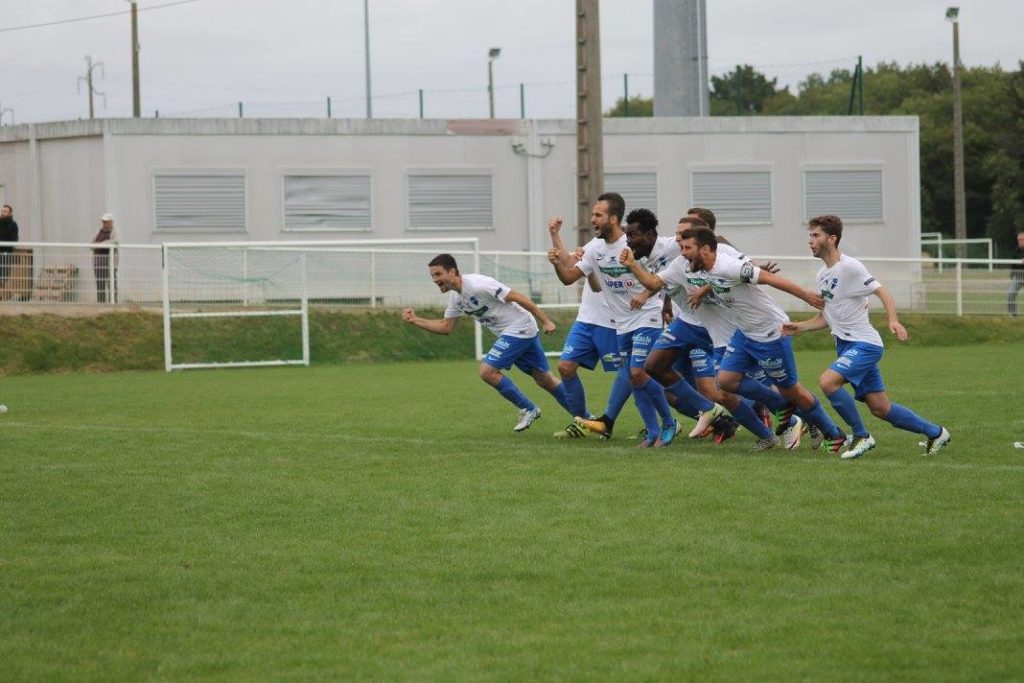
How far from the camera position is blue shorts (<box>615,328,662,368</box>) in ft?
38.0

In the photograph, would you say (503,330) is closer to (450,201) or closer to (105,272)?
(105,272)

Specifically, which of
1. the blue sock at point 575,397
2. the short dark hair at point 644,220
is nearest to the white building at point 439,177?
the blue sock at point 575,397

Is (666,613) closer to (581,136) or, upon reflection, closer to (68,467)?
(68,467)

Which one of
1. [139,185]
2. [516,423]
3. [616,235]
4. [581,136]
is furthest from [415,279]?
[616,235]

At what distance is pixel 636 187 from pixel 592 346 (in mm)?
20852

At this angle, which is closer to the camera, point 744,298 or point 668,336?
point 744,298

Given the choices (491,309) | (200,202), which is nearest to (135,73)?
(200,202)

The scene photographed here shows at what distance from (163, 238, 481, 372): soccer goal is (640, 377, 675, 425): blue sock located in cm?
1222

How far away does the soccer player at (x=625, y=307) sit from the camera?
11617mm

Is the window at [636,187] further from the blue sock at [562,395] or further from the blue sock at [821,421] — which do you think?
the blue sock at [821,421]

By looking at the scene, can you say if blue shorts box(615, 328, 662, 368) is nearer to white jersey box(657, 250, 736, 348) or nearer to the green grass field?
white jersey box(657, 250, 736, 348)

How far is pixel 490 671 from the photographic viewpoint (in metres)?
5.13

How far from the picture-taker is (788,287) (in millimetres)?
10078

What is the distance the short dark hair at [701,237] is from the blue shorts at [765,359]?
71 centimetres
